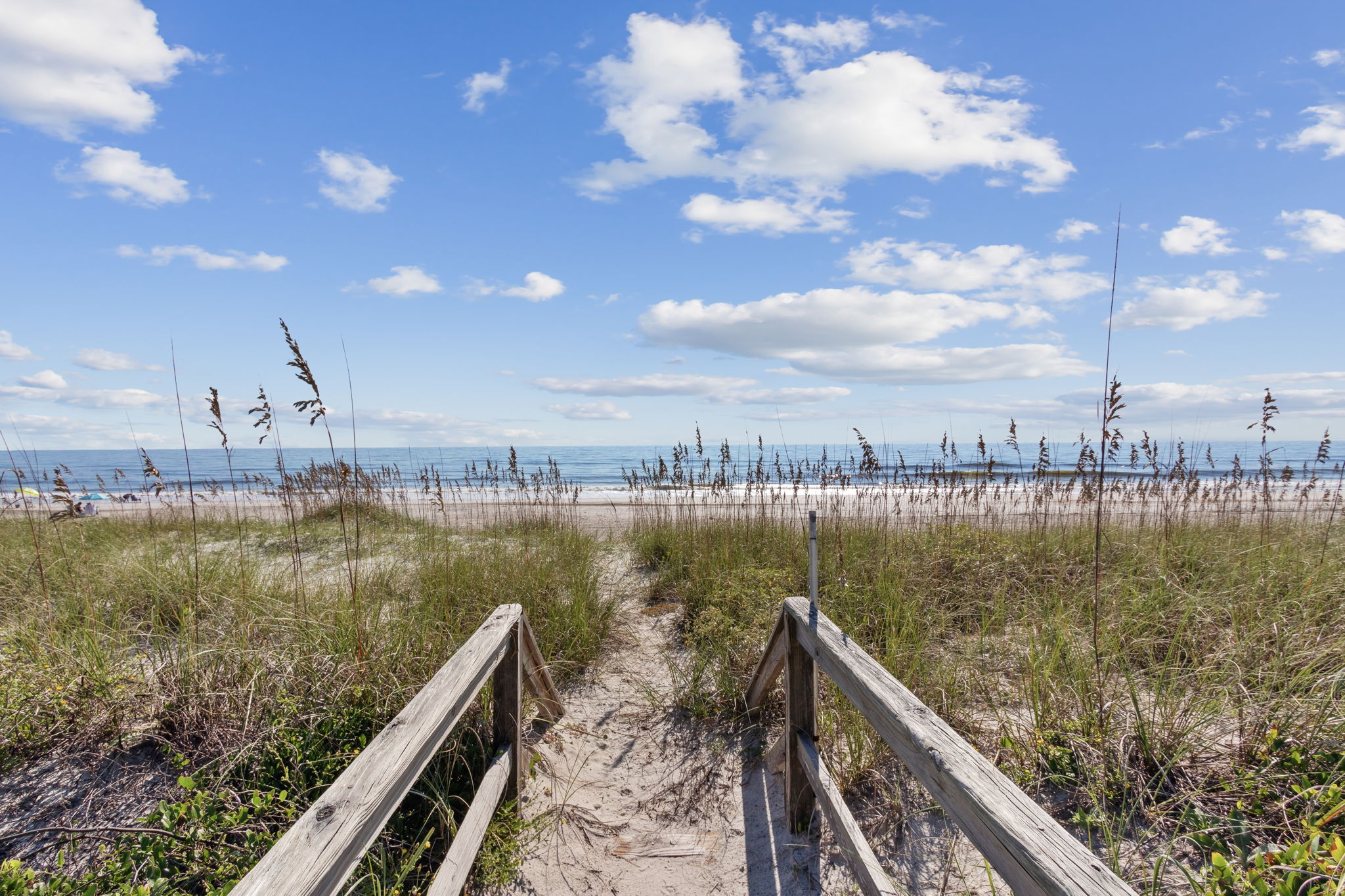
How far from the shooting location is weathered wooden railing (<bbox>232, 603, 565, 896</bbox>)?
1345 millimetres

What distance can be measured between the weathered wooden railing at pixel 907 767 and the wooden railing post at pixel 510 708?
1352mm

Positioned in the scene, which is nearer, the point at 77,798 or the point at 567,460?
the point at 77,798

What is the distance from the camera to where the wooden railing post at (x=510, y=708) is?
313 centimetres

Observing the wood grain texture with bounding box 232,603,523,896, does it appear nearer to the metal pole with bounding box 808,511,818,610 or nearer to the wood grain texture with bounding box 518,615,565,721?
the wood grain texture with bounding box 518,615,565,721

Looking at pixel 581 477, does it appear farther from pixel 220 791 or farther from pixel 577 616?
pixel 220 791

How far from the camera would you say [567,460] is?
2306 inches

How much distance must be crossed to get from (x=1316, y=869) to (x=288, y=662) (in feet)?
13.4

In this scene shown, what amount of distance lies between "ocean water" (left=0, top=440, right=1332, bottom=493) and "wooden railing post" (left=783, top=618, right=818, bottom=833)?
9.01 ft

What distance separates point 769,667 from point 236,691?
278 centimetres

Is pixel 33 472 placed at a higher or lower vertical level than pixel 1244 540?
higher

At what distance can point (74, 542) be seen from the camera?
23.1 feet

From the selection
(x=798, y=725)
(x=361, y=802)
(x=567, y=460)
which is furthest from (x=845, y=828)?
(x=567, y=460)

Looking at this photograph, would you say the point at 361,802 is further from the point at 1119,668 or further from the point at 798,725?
the point at 1119,668

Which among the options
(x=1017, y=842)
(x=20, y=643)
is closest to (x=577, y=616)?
(x=20, y=643)
